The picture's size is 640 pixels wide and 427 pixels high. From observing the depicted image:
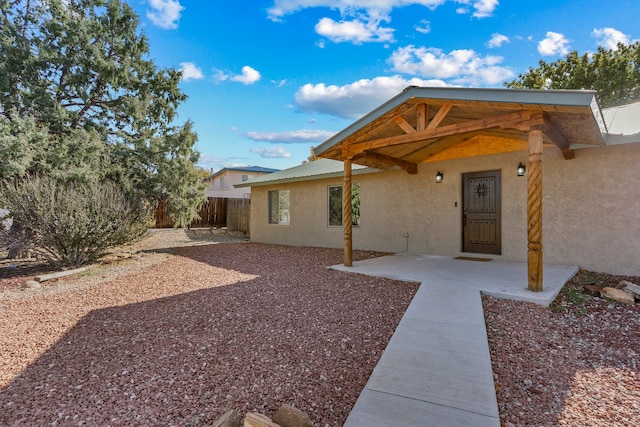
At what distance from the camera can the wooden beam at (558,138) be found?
459 centimetres

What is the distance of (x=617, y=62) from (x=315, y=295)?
2091 cm

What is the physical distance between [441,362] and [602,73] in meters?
21.4

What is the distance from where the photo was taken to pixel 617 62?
16.1 m

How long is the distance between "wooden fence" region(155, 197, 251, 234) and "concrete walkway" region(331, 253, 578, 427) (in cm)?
1269

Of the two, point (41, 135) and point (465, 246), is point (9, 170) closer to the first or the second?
point (41, 135)

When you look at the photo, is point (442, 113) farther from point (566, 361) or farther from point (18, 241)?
point (18, 241)

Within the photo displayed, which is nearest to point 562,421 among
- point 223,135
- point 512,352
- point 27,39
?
point 512,352

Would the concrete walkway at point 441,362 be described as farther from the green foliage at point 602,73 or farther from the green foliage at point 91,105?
the green foliage at point 602,73

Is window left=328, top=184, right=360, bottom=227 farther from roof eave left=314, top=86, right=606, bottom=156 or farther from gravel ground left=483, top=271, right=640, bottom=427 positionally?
gravel ground left=483, top=271, right=640, bottom=427

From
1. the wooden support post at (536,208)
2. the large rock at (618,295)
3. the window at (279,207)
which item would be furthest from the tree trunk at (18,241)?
the large rock at (618,295)

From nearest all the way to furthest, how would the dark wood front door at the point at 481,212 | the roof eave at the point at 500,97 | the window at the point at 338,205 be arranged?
1. the roof eave at the point at 500,97
2. the dark wood front door at the point at 481,212
3. the window at the point at 338,205

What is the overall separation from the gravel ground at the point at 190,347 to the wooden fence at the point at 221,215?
1071 cm

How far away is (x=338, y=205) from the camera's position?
10125 mm

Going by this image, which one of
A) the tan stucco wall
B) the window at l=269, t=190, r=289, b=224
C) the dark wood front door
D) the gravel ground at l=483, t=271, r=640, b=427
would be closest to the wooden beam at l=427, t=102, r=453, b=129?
the gravel ground at l=483, t=271, r=640, b=427
